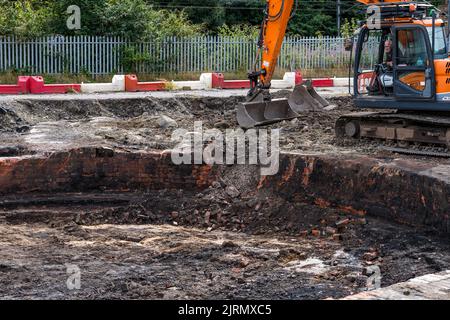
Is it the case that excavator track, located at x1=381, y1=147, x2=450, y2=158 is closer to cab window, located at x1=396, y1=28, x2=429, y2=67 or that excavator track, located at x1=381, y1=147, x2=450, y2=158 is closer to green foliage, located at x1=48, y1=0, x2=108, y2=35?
cab window, located at x1=396, y1=28, x2=429, y2=67

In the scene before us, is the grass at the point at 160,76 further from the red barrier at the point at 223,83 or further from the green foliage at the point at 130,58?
the red barrier at the point at 223,83

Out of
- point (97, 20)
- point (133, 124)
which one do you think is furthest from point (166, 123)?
point (97, 20)

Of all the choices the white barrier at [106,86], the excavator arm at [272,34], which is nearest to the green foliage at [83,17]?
the white barrier at [106,86]

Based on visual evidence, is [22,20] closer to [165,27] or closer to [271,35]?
[165,27]

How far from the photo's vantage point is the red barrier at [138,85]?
23.4 meters

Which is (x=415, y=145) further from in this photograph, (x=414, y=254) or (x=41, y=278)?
(x=41, y=278)

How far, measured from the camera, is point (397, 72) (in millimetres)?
13555

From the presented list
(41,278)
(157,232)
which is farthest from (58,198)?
(41,278)

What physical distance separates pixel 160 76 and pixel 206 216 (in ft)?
50.5

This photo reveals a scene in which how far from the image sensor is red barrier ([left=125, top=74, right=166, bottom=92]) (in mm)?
23422

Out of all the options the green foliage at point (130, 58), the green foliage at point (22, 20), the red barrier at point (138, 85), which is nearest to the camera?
the red barrier at point (138, 85)

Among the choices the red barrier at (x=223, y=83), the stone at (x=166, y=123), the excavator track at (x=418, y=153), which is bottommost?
the excavator track at (x=418, y=153)

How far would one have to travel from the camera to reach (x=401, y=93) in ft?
44.6

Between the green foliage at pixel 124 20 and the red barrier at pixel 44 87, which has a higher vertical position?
the green foliage at pixel 124 20
